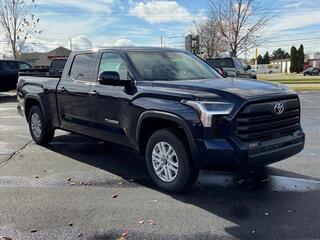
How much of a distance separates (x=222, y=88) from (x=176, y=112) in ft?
1.97

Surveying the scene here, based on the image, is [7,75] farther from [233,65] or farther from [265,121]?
[265,121]

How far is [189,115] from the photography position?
506cm

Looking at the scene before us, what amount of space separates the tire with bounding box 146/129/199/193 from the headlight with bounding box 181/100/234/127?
20.8 inches

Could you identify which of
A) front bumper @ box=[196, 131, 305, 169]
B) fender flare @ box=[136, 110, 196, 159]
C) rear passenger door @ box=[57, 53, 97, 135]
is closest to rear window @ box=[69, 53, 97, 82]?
rear passenger door @ box=[57, 53, 97, 135]

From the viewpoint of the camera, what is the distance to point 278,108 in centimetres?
528

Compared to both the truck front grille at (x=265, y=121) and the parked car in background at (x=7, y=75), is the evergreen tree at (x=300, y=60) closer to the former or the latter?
the parked car in background at (x=7, y=75)

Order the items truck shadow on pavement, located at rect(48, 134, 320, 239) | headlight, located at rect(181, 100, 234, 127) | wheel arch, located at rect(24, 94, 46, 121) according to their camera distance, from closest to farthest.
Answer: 1. truck shadow on pavement, located at rect(48, 134, 320, 239)
2. headlight, located at rect(181, 100, 234, 127)
3. wheel arch, located at rect(24, 94, 46, 121)

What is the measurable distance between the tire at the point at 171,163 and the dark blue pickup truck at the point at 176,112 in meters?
0.01

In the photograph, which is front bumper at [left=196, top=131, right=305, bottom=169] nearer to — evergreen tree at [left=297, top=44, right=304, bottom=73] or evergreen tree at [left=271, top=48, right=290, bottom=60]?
evergreen tree at [left=297, top=44, right=304, bottom=73]

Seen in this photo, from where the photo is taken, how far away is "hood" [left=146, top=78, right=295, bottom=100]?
504 centimetres

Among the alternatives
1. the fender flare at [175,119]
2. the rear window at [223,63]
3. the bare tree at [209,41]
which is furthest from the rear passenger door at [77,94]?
the bare tree at [209,41]

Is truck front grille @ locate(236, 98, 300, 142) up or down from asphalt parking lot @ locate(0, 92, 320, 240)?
up

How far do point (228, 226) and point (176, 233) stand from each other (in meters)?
0.56

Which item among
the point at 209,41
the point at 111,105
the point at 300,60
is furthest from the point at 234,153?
the point at 300,60
